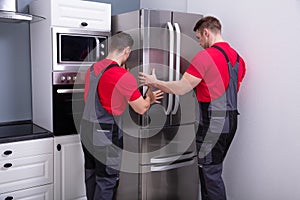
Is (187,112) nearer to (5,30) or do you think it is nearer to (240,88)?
(240,88)

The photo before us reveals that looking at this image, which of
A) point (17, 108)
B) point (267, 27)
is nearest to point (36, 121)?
point (17, 108)

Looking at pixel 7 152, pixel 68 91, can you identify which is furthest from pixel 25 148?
pixel 68 91

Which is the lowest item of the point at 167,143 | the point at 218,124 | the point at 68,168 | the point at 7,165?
the point at 68,168

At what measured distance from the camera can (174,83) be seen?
91.8 inches

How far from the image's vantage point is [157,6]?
3367 mm

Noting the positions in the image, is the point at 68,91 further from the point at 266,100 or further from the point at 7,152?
the point at 266,100

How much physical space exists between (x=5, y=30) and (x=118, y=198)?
1699 millimetres

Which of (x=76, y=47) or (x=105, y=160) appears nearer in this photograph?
(x=105, y=160)

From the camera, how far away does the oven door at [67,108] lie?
8.32ft

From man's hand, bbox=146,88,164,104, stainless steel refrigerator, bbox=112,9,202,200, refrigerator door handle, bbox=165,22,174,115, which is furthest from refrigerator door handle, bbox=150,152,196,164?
man's hand, bbox=146,88,164,104

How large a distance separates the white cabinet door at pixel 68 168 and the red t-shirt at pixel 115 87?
661 mm

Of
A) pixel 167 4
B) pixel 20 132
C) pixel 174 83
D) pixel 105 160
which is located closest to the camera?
pixel 105 160

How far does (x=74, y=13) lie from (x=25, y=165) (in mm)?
1250

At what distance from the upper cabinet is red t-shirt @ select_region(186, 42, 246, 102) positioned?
3.11 feet
